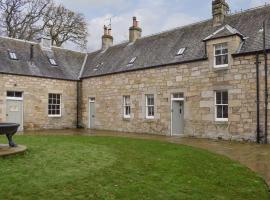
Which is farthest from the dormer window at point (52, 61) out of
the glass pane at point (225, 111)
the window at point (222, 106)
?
the glass pane at point (225, 111)

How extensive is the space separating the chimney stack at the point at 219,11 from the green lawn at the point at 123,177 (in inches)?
420

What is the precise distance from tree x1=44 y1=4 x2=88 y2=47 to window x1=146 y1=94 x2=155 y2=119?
1738cm

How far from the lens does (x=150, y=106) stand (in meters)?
18.8

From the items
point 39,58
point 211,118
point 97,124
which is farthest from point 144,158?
point 39,58

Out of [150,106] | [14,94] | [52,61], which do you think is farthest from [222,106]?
[52,61]

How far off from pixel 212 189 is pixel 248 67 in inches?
387

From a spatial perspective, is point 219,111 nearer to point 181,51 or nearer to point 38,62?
point 181,51

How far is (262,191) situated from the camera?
6.05 meters

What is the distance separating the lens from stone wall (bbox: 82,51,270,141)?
1448cm

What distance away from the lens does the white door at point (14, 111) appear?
65.0 feet

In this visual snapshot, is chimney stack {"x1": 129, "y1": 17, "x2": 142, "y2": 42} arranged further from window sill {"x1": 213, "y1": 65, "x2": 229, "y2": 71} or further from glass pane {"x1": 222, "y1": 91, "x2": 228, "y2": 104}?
glass pane {"x1": 222, "y1": 91, "x2": 228, "y2": 104}

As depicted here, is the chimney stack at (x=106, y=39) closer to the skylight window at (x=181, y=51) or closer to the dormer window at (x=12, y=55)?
the dormer window at (x=12, y=55)

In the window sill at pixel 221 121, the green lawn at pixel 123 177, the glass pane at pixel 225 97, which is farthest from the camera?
the glass pane at pixel 225 97

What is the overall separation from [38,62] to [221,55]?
1353 centimetres
